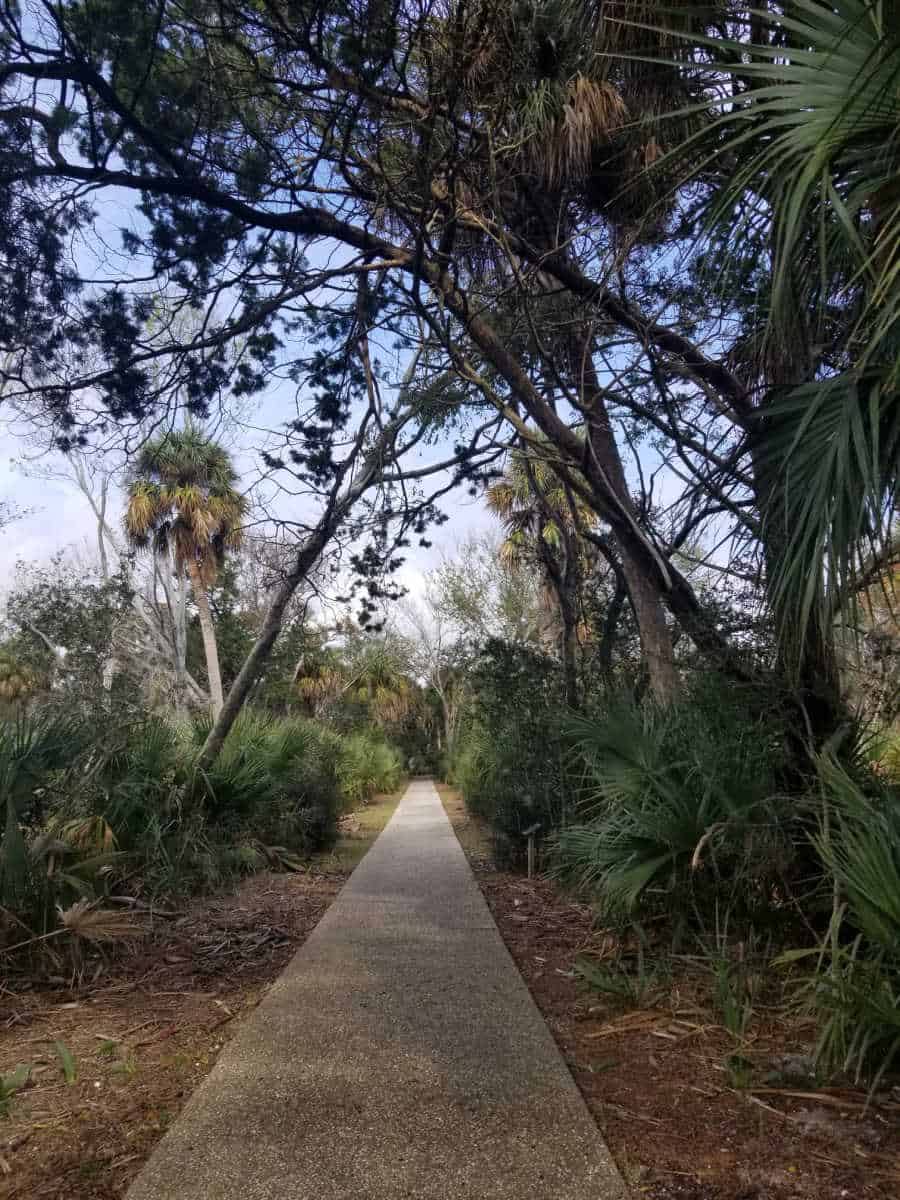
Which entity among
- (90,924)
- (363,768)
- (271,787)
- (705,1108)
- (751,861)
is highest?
(363,768)

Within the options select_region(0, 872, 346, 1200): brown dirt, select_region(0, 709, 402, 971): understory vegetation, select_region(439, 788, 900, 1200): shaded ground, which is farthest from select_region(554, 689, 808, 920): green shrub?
select_region(0, 709, 402, 971): understory vegetation

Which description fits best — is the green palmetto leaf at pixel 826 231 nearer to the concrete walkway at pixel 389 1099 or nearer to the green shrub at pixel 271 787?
the concrete walkway at pixel 389 1099

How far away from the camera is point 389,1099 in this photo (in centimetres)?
308

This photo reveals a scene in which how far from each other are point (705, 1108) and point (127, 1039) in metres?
2.70

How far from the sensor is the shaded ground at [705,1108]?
2516 millimetres

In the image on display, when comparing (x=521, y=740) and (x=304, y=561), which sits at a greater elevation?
(x=304, y=561)

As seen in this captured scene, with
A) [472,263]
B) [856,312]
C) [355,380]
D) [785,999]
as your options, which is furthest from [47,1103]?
[472,263]

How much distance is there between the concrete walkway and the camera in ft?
8.23

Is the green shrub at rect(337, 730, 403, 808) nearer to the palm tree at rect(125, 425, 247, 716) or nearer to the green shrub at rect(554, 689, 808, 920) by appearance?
the palm tree at rect(125, 425, 247, 716)

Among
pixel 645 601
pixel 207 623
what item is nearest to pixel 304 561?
pixel 645 601

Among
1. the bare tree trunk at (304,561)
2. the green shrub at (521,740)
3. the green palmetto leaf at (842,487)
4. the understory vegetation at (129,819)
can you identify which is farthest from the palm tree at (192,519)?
the green palmetto leaf at (842,487)

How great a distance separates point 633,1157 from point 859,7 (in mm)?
4242

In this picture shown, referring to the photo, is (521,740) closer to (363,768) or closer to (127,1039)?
(127,1039)

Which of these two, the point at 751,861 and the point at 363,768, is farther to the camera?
the point at 363,768
